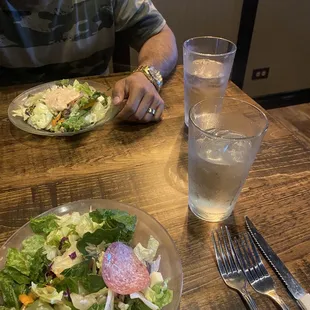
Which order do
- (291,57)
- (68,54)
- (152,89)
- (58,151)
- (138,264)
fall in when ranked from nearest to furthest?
(138,264), (58,151), (152,89), (68,54), (291,57)

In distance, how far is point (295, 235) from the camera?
2.33 ft

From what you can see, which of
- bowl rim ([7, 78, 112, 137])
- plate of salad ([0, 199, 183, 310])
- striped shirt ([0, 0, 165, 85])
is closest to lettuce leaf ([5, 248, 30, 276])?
plate of salad ([0, 199, 183, 310])

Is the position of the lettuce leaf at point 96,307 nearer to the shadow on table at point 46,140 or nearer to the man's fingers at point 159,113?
the shadow on table at point 46,140

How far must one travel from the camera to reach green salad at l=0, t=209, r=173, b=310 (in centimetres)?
55

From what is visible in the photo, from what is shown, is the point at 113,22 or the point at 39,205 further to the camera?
→ the point at 113,22

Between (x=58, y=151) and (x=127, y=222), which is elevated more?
(x=127, y=222)

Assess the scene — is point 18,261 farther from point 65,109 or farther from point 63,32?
point 63,32

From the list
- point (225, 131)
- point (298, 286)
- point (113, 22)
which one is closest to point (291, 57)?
point (113, 22)

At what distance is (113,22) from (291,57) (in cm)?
213

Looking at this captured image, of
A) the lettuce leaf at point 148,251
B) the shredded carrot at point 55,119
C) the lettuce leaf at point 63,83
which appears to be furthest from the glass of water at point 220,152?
the lettuce leaf at point 63,83

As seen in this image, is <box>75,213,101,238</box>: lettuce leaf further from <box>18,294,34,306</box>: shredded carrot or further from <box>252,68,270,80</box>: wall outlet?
<box>252,68,270,80</box>: wall outlet

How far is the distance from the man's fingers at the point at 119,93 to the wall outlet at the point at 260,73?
228cm

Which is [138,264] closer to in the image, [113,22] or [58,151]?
[58,151]

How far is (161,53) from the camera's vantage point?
4.62 feet
